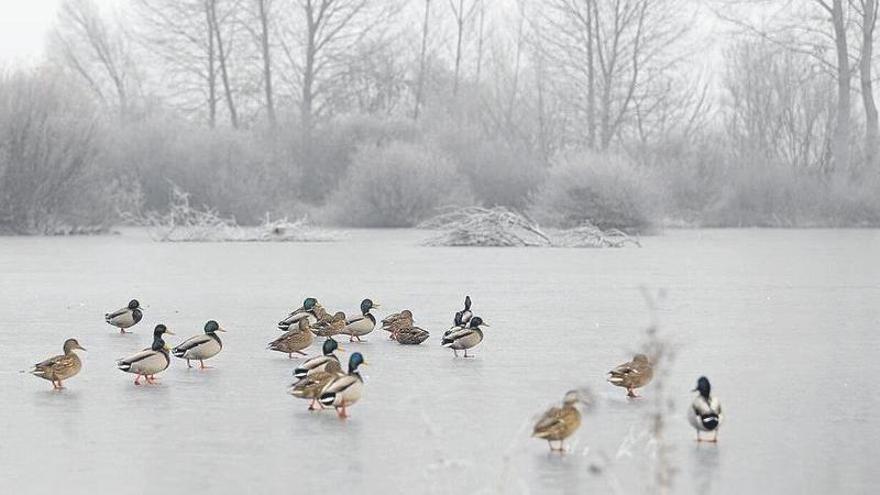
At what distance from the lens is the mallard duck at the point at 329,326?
12281mm

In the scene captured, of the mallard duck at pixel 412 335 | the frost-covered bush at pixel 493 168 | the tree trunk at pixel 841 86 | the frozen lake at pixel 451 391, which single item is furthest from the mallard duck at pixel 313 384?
the tree trunk at pixel 841 86

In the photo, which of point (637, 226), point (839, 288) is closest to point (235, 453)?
point (839, 288)

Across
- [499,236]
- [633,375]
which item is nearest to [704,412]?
[633,375]

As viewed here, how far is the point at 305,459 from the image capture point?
24.2 ft

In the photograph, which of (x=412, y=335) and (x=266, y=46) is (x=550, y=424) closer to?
(x=412, y=335)

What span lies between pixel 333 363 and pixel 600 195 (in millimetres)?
29315

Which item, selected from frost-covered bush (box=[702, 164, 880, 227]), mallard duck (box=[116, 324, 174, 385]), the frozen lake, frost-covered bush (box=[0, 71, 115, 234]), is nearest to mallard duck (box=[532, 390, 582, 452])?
the frozen lake

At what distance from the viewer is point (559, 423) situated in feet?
24.0

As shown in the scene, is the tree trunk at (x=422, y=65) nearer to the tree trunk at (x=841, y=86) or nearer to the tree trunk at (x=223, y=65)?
the tree trunk at (x=223, y=65)

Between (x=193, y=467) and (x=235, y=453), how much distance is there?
414mm

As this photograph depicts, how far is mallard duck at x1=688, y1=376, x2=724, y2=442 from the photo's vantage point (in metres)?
7.59

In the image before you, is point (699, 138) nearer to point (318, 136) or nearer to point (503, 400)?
point (318, 136)

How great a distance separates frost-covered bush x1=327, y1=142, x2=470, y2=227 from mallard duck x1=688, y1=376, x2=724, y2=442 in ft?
115

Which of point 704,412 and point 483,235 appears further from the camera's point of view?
point 483,235
